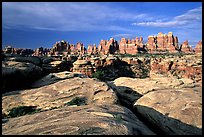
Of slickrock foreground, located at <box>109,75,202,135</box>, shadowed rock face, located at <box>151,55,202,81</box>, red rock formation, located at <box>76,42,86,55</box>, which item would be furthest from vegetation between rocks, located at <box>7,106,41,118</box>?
red rock formation, located at <box>76,42,86,55</box>

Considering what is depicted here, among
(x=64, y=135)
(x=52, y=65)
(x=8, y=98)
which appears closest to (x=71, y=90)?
(x=8, y=98)

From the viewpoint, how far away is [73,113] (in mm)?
7336

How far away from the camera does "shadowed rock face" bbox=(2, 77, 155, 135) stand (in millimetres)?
5555

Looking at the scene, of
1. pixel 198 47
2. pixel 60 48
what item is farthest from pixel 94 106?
pixel 198 47

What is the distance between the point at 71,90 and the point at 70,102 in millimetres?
1316

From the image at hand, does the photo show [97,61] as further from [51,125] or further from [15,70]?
[51,125]

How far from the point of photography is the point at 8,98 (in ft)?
41.5

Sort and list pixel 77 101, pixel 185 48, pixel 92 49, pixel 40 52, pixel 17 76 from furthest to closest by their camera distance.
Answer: pixel 185 48, pixel 92 49, pixel 40 52, pixel 17 76, pixel 77 101

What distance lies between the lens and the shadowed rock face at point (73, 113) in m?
5.55

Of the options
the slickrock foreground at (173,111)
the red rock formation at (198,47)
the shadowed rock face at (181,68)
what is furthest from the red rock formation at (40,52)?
the slickrock foreground at (173,111)

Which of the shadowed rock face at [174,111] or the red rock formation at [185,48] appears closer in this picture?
the shadowed rock face at [174,111]

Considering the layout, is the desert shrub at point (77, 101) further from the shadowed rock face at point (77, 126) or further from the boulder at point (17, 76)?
the boulder at point (17, 76)

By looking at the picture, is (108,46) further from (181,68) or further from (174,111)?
(174,111)

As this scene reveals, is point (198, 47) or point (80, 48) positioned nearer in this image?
point (198, 47)
